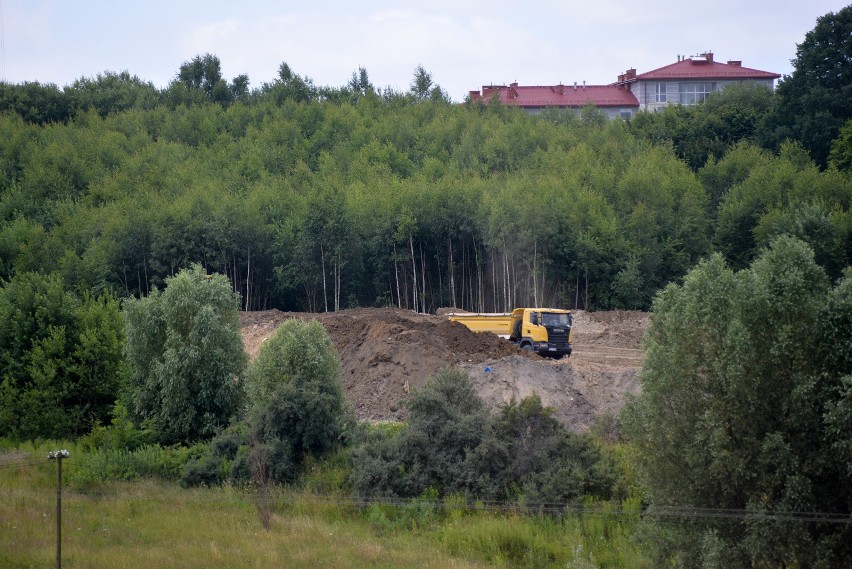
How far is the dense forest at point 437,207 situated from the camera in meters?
62.1

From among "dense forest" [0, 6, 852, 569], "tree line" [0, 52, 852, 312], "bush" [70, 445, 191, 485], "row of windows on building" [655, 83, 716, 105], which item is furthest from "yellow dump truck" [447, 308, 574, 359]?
"row of windows on building" [655, 83, 716, 105]

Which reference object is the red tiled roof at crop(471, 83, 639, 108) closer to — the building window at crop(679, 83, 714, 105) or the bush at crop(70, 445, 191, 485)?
the building window at crop(679, 83, 714, 105)

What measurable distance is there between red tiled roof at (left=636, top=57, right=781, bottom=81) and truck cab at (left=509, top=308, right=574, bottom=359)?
71.9 m

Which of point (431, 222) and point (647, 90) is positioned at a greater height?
point (647, 90)

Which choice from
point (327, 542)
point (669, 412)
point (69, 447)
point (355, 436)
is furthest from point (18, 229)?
point (669, 412)

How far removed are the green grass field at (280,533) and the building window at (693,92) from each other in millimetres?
89912

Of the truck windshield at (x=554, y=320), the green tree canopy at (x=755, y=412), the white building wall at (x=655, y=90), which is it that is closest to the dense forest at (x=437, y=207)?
the truck windshield at (x=554, y=320)

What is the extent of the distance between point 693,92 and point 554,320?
240 ft

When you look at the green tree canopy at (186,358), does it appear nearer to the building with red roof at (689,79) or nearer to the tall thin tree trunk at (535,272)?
the tall thin tree trunk at (535,272)

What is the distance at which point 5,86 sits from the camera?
10319cm

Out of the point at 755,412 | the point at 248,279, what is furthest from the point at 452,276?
the point at 755,412

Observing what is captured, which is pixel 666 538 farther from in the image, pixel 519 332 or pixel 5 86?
pixel 5 86

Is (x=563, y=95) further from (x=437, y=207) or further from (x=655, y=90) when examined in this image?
(x=437, y=207)

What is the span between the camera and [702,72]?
10738 centimetres
